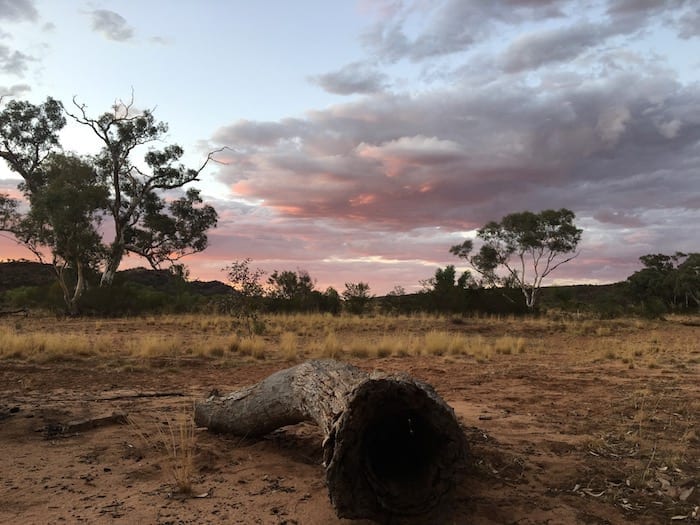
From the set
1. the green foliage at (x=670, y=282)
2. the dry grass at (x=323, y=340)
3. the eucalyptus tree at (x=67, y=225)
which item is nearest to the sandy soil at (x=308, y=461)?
the dry grass at (x=323, y=340)

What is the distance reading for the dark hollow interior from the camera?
3713 mm

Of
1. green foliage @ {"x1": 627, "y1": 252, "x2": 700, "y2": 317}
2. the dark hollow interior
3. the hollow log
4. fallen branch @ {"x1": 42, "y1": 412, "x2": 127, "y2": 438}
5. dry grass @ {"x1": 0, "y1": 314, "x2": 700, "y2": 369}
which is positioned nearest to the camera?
the hollow log

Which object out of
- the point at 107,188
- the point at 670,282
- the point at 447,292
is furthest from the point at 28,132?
the point at 670,282

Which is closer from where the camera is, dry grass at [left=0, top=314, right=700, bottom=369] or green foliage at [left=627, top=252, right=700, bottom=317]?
dry grass at [left=0, top=314, right=700, bottom=369]

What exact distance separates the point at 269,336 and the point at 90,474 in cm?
1485

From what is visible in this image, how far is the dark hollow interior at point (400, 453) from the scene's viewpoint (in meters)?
3.71

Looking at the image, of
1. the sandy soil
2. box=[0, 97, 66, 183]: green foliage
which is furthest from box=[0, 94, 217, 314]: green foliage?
the sandy soil

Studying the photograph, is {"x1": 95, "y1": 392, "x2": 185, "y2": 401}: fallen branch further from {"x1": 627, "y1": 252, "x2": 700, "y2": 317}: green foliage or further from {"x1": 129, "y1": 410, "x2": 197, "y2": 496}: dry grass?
{"x1": 627, "y1": 252, "x2": 700, "y2": 317}: green foliage

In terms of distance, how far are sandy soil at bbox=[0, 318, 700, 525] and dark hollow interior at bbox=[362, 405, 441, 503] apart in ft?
1.08

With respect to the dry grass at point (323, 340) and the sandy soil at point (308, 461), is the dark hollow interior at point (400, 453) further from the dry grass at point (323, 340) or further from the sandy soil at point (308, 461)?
the dry grass at point (323, 340)

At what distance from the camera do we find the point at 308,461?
507 cm

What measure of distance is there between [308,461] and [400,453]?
1.15 m

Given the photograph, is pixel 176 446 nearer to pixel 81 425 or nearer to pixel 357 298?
pixel 81 425

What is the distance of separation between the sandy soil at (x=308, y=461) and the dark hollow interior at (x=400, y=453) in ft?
1.08
